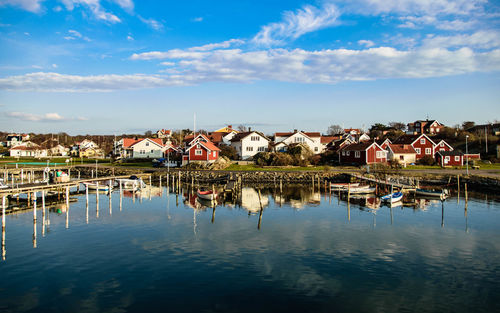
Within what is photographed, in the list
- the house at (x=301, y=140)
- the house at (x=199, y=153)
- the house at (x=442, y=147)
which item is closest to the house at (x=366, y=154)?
the house at (x=301, y=140)

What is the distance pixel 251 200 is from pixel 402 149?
44.2 meters

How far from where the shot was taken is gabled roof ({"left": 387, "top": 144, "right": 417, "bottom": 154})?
7131 cm

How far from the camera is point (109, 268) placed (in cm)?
1883

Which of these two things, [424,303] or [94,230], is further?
[94,230]

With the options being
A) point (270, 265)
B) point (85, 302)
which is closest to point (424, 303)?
point (270, 265)

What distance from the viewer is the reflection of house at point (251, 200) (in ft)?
121

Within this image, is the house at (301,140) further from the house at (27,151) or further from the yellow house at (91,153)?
the house at (27,151)

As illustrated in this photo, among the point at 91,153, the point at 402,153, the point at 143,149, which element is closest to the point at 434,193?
the point at 402,153

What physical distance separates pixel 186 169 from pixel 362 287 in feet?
172

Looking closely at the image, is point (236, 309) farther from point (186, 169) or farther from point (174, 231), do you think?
point (186, 169)

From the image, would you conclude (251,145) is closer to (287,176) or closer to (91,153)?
(287,176)

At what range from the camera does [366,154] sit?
6662 centimetres

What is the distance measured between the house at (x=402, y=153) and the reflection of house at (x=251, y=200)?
35.0 metres

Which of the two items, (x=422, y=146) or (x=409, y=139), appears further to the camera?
(x=409, y=139)
